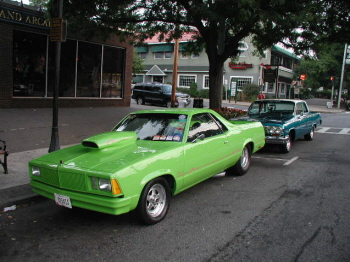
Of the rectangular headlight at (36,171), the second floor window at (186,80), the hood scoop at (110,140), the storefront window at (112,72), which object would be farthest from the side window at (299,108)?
the second floor window at (186,80)

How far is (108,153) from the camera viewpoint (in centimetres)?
435

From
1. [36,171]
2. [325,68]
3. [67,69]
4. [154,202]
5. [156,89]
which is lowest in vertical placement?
[154,202]

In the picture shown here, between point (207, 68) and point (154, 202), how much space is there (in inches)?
1442

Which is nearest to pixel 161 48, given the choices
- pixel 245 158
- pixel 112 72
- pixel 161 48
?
pixel 161 48

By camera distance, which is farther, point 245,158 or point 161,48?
point 161,48

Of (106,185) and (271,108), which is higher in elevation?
(271,108)

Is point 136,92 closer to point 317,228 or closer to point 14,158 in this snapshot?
point 14,158

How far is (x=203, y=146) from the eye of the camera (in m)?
5.14

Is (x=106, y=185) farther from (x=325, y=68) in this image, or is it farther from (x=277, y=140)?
(x=325, y=68)

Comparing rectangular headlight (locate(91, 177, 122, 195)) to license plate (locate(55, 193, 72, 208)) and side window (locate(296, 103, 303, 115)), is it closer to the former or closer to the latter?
license plate (locate(55, 193, 72, 208))

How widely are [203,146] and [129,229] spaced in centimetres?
177

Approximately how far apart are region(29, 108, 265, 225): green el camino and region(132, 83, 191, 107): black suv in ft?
56.6

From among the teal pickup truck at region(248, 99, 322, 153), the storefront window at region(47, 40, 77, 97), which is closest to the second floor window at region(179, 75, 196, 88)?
the storefront window at region(47, 40, 77, 97)

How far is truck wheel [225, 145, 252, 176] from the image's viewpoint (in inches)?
260
